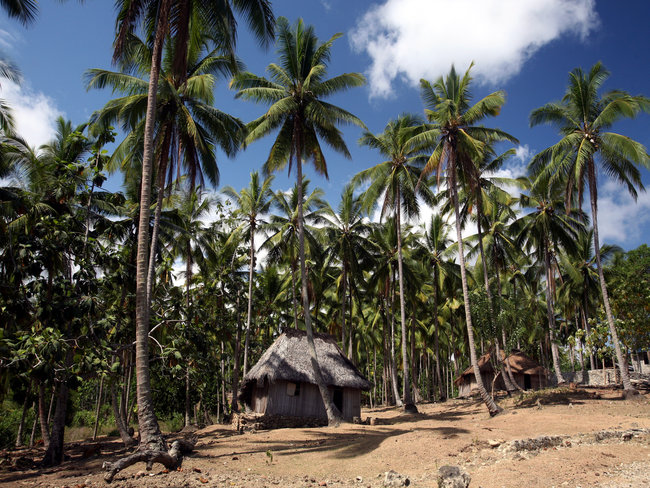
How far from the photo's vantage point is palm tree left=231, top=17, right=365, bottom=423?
1708cm

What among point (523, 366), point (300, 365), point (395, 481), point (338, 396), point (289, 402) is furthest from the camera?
point (523, 366)

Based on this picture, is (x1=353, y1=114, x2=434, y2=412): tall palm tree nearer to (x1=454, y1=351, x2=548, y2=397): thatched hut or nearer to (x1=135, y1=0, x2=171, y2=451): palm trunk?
(x1=454, y1=351, x2=548, y2=397): thatched hut

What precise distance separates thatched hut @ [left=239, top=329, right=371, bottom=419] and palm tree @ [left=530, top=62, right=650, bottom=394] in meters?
11.5

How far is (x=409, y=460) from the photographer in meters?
10.0

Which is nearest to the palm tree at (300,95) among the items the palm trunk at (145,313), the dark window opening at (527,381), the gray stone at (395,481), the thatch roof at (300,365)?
the thatch roof at (300,365)

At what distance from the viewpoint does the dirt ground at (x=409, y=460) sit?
8.21m

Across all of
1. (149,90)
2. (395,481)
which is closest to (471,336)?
(395,481)

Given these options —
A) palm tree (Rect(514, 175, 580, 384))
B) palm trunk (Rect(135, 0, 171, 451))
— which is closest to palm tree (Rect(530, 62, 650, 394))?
palm tree (Rect(514, 175, 580, 384))

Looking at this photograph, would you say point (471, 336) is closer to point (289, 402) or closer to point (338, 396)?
point (338, 396)

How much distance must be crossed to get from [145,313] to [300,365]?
10629mm

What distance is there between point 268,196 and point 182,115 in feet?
35.9

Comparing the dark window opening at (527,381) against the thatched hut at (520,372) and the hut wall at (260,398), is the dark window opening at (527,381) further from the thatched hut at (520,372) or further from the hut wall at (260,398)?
the hut wall at (260,398)

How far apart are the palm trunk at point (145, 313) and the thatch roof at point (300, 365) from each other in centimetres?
901

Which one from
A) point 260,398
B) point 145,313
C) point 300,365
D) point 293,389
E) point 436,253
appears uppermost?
point 436,253
